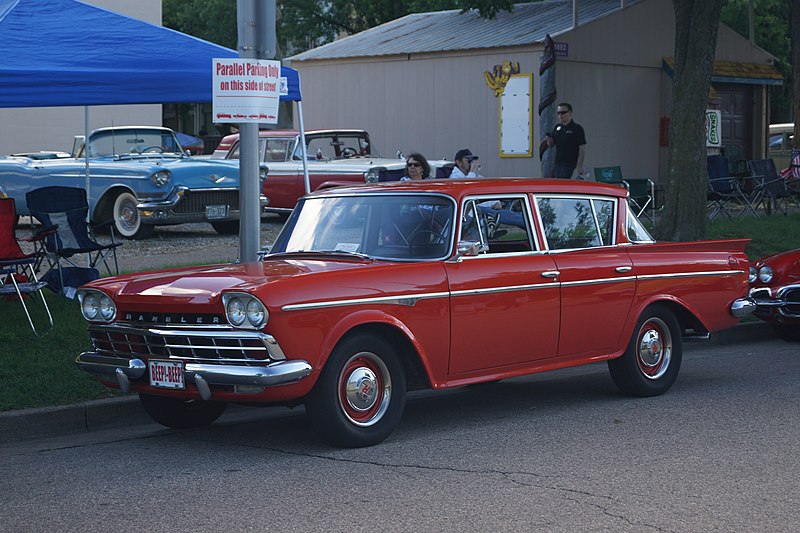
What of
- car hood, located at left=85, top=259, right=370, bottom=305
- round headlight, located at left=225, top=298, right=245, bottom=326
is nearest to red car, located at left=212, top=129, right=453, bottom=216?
car hood, located at left=85, top=259, right=370, bottom=305

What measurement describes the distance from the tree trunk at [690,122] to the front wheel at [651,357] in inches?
300

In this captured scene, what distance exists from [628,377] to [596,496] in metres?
2.90

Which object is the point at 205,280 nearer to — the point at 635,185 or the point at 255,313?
the point at 255,313

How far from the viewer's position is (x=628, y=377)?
8672mm

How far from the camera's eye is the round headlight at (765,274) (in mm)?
11742

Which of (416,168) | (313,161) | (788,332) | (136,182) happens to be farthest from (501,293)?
(313,161)

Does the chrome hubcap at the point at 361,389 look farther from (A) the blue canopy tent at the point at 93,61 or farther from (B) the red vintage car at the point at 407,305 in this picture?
(A) the blue canopy tent at the point at 93,61

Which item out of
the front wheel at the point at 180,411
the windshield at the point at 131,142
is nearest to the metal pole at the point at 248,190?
Answer: the front wheel at the point at 180,411

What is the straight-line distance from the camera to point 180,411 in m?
7.84

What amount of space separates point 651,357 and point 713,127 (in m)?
17.3

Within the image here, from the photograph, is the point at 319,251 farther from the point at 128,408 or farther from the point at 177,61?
the point at 177,61

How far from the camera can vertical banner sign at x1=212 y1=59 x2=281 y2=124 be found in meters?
9.27

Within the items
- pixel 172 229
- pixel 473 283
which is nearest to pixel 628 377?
pixel 473 283

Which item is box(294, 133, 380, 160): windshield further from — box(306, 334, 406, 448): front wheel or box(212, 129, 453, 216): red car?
box(306, 334, 406, 448): front wheel
